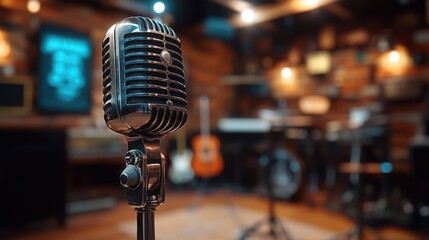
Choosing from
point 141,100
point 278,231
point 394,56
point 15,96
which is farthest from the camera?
point 394,56

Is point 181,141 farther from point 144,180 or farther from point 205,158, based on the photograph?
point 144,180

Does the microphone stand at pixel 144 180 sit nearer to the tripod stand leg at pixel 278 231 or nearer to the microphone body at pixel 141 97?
the microphone body at pixel 141 97

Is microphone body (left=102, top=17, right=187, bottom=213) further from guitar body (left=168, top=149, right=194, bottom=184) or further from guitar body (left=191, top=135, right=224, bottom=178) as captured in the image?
guitar body (left=168, top=149, right=194, bottom=184)

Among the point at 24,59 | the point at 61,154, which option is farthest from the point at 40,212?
the point at 24,59

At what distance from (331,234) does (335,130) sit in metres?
1.43

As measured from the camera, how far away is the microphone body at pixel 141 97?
0.71m

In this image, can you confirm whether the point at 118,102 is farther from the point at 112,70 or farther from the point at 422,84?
the point at 422,84

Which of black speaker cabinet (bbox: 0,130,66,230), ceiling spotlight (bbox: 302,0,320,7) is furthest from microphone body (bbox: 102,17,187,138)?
ceiling spotlight (bbox: 302,0,320,7)

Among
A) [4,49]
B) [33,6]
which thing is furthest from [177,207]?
[33,6]

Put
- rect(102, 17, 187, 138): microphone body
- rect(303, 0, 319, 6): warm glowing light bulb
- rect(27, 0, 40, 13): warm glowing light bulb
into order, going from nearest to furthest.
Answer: rect(102, 17, 187, 138): microphone body < rect(27, 0, 40, 13): warm glowing light bulb < rect(303, 0, 319, 6): warm glowing light bulb

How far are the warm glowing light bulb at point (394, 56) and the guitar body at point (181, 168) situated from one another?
113 inches

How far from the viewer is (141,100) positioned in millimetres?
706

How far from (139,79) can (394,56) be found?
375cm

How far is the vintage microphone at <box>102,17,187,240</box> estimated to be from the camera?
71 centimetres
